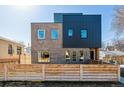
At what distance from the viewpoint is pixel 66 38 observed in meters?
11.9

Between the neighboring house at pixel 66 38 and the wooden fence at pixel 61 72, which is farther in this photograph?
the neighboring house at pixel 66 38

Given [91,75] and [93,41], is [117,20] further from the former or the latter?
[91,75]

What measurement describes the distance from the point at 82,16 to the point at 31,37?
291cm

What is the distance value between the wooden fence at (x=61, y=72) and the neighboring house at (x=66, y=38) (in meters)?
4.70

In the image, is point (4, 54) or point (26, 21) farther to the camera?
point (26, 21)

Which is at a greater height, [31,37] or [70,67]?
[31,37]

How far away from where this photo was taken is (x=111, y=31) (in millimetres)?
14258

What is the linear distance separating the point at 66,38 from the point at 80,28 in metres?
0.91

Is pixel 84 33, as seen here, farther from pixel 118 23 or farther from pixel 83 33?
pixel 118 23

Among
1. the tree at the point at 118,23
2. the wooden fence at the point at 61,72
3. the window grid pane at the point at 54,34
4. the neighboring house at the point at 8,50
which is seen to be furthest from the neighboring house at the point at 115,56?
the wooden fence at the point at 61,72

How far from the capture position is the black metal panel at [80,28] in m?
11.8

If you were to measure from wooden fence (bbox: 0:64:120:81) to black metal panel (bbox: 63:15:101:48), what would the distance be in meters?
4.93

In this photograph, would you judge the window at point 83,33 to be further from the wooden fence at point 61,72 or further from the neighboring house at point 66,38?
the wooden fence at point 61,72
